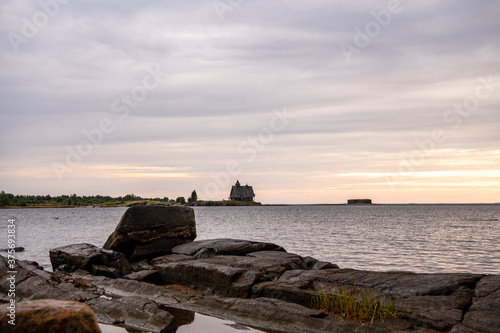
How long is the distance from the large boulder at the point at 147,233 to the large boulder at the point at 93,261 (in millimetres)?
1546

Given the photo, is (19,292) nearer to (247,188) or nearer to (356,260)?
(356,260)

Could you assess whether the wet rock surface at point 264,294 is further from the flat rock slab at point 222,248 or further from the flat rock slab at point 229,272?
the flat rock slab at point 222,248

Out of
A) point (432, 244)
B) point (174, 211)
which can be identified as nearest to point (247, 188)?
point (432, 244)

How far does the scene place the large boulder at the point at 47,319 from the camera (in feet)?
23.1

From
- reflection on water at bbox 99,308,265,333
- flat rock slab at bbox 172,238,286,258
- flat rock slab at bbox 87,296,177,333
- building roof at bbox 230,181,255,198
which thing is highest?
building roof at bbox 230,181,255,198

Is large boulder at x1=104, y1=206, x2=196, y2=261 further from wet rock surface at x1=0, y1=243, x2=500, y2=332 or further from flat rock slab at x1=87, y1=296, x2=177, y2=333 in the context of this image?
flat rock slab at x1=87, y1=296, x2=177, y2=333

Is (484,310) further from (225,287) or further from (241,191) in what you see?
(241,191)

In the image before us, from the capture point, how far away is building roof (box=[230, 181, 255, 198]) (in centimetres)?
18738

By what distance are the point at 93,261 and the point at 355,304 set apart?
11.5 meters

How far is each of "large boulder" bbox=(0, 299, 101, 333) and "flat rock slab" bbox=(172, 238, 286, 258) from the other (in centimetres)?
1082

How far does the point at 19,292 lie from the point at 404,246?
105 ft

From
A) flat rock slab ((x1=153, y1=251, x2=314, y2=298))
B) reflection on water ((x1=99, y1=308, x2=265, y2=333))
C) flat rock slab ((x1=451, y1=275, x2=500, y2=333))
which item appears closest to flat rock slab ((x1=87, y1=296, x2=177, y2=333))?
reflection on water ((x1=99, y1=308, x2=265, y2=333))

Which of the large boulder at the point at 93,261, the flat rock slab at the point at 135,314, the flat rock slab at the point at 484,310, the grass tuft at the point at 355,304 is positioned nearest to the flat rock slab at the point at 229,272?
the large boulder at the point at 93,261

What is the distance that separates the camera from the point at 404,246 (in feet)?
124
